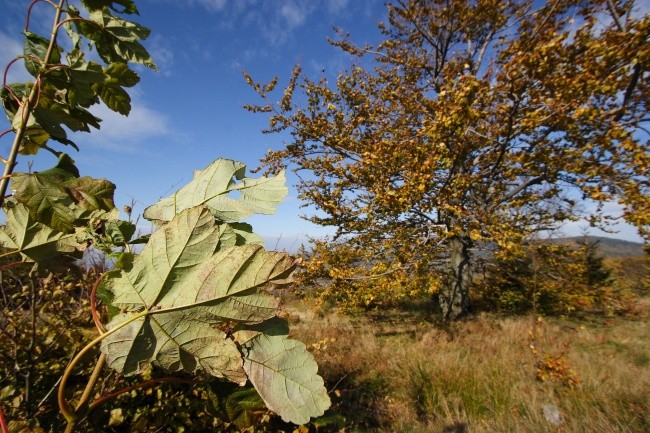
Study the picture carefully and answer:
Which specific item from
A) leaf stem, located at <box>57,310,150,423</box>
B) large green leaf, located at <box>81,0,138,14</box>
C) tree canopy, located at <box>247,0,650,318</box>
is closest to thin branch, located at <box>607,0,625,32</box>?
tree canopy, located at <box>247,0,650,318</box>

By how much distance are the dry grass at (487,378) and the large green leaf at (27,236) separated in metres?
2.80

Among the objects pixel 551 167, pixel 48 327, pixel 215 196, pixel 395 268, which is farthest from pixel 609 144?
pixel 48 327

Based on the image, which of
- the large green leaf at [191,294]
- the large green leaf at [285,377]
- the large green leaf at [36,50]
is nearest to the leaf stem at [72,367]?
the large green leaf at [191,294]

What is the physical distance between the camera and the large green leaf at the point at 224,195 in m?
0.65

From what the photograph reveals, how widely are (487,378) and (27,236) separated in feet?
18.9

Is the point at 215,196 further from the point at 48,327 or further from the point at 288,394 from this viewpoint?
the point at 48,327

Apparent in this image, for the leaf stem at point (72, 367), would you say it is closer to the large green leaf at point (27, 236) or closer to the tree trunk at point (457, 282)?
the large green leaf at point (27, 236)

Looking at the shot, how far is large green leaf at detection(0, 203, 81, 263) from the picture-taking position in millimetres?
711

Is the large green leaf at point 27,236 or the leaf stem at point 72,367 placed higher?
the large green leaf at point 27,236

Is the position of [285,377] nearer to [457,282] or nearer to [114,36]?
[114,36]

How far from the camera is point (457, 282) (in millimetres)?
9016

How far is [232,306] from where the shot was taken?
0.50m

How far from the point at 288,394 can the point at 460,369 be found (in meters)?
5.68

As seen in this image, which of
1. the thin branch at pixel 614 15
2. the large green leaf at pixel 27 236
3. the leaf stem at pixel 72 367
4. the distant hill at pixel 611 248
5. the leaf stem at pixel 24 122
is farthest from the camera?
the distant hill at pixel 611 248
